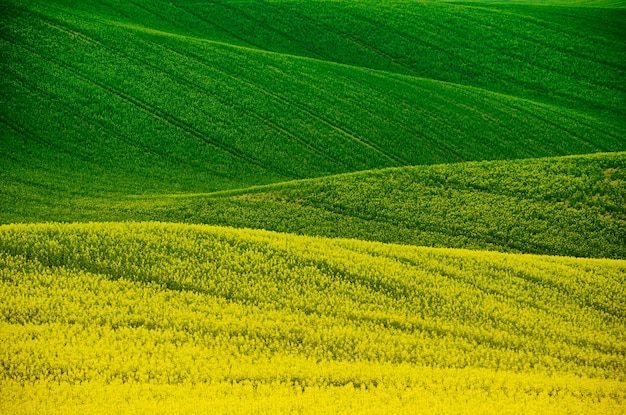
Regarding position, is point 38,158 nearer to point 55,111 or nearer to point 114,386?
point 55,111

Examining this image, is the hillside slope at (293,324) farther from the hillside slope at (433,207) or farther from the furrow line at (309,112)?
the furrow line at (309,112)

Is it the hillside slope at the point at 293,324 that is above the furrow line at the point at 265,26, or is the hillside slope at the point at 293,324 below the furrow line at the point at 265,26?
below

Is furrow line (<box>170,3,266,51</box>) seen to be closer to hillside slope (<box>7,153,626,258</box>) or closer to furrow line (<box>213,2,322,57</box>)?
furrow line (<box>213,2,322,57</box>)

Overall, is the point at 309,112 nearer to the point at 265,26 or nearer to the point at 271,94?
the point at 271,94

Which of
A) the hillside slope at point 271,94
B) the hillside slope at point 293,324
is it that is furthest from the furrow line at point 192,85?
the hillside slope at point 293,324

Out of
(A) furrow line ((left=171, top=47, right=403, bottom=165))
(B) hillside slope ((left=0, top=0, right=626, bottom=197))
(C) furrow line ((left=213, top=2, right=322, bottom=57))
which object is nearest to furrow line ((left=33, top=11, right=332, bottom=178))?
(B) hillside slope ((left=0, top=0, right=626, bottom=197))

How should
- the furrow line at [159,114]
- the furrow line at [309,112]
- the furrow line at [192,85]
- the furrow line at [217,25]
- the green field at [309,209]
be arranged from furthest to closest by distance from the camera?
the furrow line at [217,25]
the furrow line at [309,112]
the furrow line at [192,85]
the furrow line at [159,114]
the green field at [309,209]

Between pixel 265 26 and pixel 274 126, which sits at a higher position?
pixel 265 26

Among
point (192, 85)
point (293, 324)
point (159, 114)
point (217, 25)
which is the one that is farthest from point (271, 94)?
point (293, 324)
